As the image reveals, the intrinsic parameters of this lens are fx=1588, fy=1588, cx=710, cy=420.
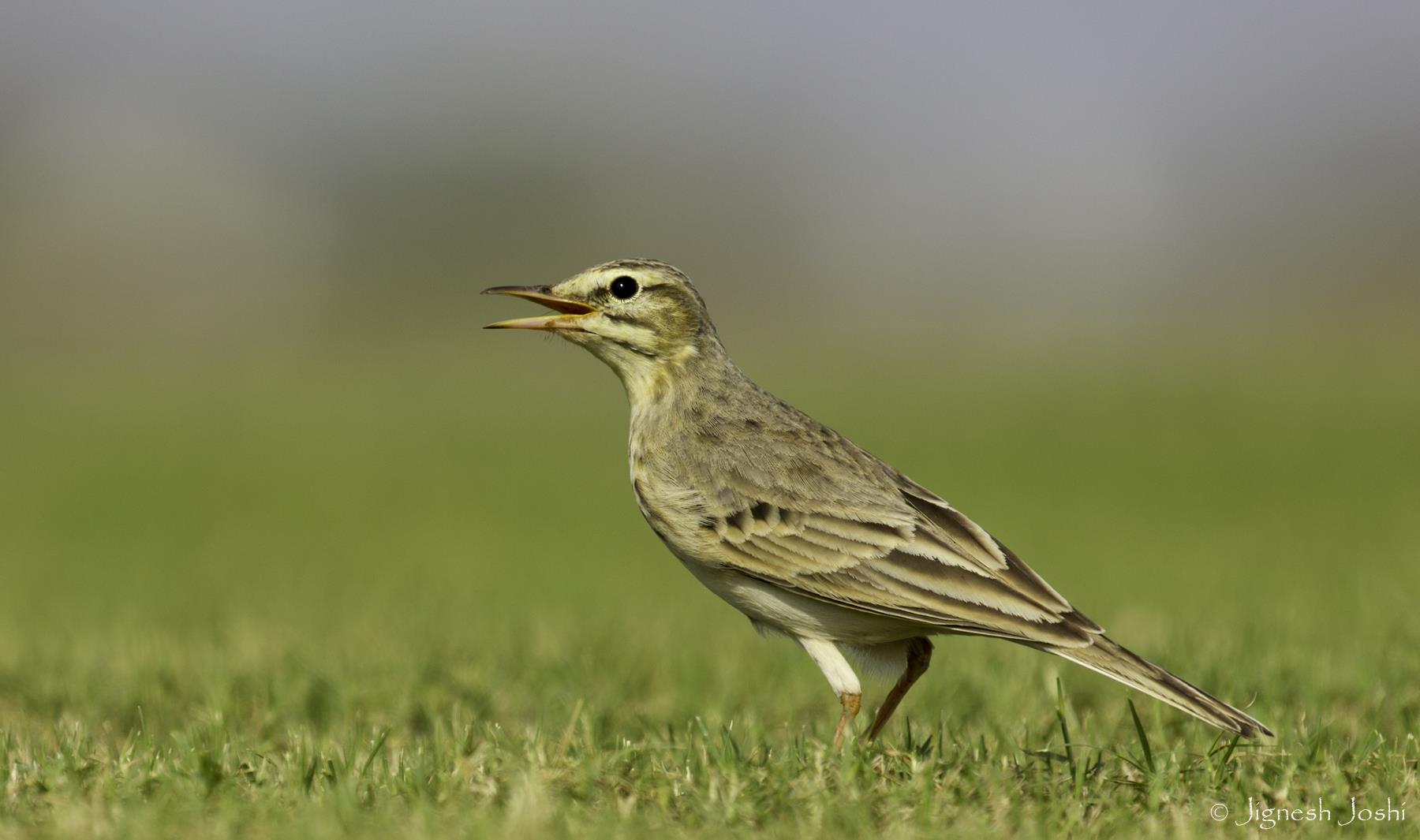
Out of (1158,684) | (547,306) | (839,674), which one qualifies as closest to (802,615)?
(839,674)

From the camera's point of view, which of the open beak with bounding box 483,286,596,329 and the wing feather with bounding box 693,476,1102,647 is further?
the open beak with bounding box 483,286,596,329

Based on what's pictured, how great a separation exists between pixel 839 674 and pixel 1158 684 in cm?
120

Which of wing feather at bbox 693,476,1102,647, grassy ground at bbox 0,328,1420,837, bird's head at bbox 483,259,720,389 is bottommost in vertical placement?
grassy ground at bbox 0,328,1420,837

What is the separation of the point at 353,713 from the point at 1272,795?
13.8ft

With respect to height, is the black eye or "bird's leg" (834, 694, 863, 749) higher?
the black eye

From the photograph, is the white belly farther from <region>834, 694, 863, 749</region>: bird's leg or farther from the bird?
<region>834, 694, 863, 749</region>: bird's leg

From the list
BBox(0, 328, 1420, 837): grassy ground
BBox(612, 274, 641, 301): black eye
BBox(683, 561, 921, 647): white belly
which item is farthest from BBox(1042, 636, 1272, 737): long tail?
BBox(612, 274, 641, 301): black eye

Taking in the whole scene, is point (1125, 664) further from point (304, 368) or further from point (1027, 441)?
point (304, 368)

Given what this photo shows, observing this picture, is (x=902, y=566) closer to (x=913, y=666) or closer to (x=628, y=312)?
(x=913, y=666)

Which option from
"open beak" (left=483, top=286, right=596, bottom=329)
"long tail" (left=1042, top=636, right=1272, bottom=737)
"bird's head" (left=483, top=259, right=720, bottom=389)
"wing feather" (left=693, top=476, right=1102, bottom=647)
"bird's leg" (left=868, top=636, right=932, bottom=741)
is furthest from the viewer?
"bird's head" (left=483, top=259, right=720, bottom=389)

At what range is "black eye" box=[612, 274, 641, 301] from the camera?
265 inches

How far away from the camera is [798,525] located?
584 centimetres

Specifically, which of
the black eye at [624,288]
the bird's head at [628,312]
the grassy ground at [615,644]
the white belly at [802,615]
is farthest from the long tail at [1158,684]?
the black eye at [624,288]

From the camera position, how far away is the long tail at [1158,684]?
4.99 metres
